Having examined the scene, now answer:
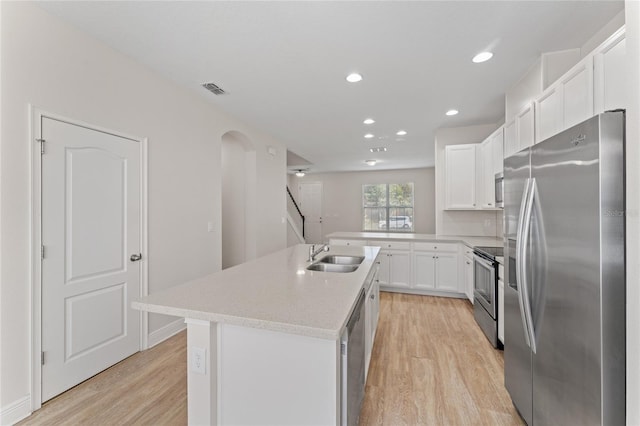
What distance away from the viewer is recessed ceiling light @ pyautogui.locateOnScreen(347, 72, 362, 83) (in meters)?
2.78

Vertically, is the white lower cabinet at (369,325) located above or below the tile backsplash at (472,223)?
below

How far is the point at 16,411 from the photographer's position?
1.74 meters

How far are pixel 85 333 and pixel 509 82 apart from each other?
4713mm

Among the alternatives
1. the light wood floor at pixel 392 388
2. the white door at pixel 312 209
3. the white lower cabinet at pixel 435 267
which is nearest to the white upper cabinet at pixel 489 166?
the white lower cabinet at pixel 435 267

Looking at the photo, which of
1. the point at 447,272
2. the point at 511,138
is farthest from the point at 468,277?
the point at 511,138

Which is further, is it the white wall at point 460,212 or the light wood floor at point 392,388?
the white wall at point 460,212

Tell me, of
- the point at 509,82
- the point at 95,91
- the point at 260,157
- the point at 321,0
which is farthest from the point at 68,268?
the point at 509,82

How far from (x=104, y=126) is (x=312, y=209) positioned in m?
7.97

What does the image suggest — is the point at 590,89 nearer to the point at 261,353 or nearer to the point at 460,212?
the point at 261,353

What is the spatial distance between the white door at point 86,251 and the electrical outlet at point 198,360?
1.43 metres

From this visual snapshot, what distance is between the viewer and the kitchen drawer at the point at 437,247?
4.19 m

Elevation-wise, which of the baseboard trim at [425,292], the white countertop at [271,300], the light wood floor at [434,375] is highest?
the white countertop at [271,300]

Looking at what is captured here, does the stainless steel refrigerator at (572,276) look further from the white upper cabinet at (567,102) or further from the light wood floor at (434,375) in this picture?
the white upper cabinet at (567,102)

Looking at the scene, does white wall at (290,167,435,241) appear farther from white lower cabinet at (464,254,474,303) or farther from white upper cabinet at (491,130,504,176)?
white upper cabinet at (491,130,504,176)
